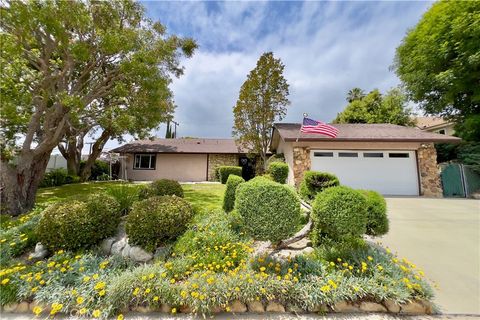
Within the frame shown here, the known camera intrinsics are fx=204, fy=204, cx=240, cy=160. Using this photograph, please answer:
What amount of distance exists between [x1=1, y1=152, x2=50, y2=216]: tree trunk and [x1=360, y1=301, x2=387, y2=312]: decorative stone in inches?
387

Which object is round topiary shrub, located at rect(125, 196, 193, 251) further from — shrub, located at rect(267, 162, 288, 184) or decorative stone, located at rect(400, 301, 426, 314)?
shrub, located at rect(267, 162, 288, 184)

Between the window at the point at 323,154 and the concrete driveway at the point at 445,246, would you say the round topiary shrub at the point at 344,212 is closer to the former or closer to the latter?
the concrete driveway at the point at 445,246

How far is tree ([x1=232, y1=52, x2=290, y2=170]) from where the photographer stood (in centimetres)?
1411

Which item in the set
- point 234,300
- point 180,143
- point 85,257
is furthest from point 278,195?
point 180,143

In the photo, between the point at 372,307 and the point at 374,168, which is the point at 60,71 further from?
the point at 374,168

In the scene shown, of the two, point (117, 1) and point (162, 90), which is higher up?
point (117, 1)

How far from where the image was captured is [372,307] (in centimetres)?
287

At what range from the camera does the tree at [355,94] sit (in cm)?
2650

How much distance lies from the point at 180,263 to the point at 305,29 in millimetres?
8920

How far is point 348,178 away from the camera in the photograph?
1125cm

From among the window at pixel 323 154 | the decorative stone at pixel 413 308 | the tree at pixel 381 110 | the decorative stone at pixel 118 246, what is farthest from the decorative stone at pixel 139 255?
the tree at pixel 381 110

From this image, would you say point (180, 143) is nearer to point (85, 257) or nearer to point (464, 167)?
point (85, 257)

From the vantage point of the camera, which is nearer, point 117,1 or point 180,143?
point 117,1

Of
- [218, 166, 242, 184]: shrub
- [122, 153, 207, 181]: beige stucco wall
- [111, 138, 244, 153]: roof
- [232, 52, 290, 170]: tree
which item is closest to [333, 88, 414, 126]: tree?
[232, 52, 290, 170]: tree
